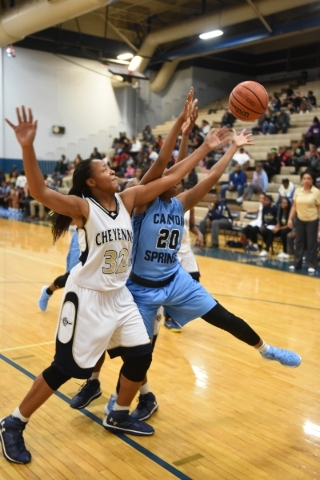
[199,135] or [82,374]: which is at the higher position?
[199,135]

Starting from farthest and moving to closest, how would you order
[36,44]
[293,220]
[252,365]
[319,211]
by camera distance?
[36,44] < [293,220] < [319,211] < [252,365]

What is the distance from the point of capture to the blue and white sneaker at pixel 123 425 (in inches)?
135

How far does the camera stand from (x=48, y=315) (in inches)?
252

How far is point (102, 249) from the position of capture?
10.0ft

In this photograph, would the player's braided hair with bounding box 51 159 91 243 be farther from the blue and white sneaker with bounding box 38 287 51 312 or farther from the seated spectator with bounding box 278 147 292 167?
the seated spectator with bounding box 278 147 292 167

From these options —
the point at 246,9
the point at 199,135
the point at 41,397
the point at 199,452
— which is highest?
the point at 246,9

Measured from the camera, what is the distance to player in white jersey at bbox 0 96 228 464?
120 inches

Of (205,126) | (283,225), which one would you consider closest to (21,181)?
(205,126)

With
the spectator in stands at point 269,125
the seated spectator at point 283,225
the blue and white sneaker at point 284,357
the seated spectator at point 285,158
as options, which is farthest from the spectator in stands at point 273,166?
the blue and white sneaker at point 284,357

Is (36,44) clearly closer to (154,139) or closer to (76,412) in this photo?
(154,139)

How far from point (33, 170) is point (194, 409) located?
2140 mm

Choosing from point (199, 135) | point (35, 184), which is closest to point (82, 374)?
point (35, 184)

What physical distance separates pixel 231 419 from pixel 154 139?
2037 cm

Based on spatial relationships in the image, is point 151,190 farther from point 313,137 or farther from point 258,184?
point 313,137
